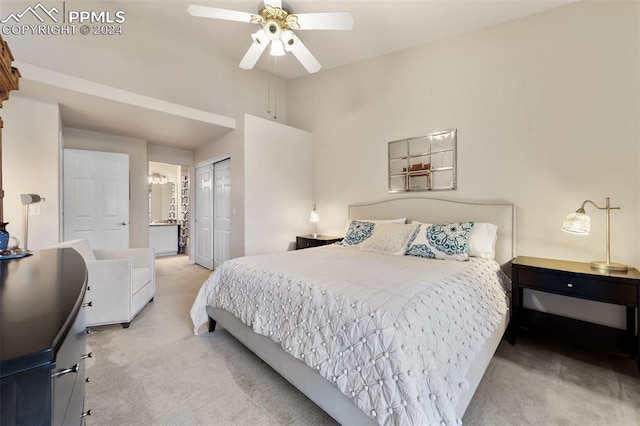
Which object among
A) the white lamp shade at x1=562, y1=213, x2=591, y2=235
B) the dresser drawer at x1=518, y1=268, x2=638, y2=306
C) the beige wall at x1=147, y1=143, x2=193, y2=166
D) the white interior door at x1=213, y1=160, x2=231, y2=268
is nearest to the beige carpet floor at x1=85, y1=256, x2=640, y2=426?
the dresser drawer at x1=518, y1=268, x2=638, y2=306

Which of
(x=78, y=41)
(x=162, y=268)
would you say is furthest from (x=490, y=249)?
(x=162, y=268)

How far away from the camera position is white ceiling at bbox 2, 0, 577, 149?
273 centimetres

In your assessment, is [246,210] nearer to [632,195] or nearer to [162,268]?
[162,268]

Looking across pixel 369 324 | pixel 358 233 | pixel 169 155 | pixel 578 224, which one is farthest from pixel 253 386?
pixel 169 155

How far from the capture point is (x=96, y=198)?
13.4 ft

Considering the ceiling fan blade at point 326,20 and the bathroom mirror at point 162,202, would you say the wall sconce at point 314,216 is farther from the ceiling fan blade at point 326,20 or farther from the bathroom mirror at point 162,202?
the bathroom mirror at point 162,202

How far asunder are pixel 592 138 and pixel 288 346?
10.1 ft

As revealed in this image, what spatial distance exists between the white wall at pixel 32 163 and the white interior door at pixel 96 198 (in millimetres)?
827

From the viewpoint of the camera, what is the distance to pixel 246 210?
3.76 meters

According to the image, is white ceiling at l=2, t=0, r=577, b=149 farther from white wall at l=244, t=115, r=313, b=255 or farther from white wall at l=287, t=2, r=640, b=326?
white wall at l=244, t=115, r=313, b=255

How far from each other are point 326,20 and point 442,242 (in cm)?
226

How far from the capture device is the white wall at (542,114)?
2.23 meters

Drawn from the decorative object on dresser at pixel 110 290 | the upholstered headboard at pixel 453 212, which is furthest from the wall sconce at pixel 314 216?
the decorative object on dresser at pixel 110 290

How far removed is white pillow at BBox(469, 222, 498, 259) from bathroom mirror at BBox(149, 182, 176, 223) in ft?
24.5
